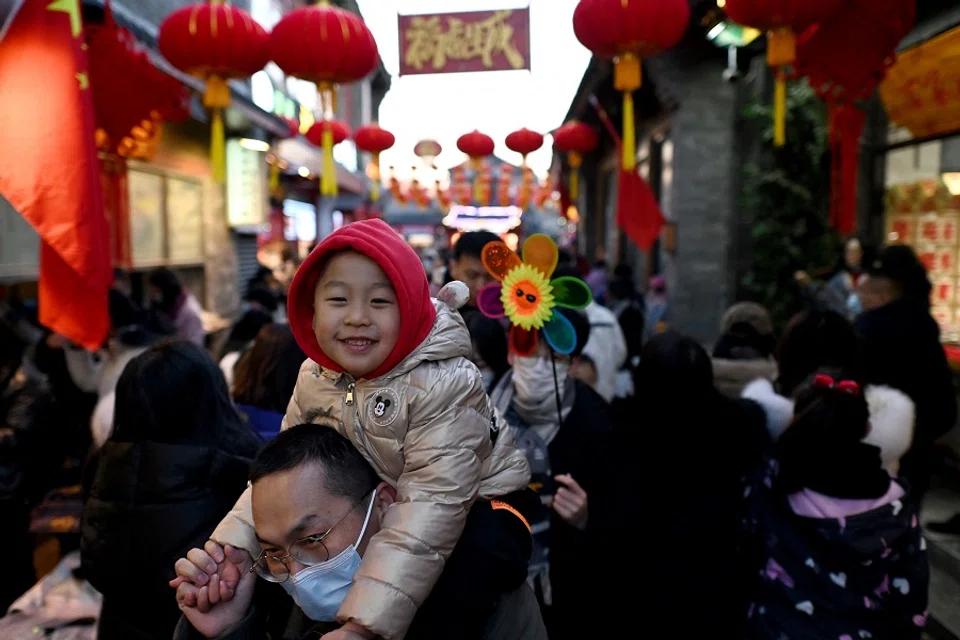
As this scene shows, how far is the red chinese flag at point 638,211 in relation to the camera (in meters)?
7.18

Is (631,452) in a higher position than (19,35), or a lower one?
lower

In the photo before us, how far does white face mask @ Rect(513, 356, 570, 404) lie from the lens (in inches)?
101

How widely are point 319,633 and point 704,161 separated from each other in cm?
974

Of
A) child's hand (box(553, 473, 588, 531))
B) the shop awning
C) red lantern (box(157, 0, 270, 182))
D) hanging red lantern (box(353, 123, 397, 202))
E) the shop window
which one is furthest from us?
hanging red lantern (box(353, 123, 397, 202))

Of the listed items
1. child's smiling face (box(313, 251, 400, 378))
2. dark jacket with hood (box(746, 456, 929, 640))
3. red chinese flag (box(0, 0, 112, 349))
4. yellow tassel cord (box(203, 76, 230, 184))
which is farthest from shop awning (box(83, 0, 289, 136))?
dark jacket with hood (box(746, 456, 929, 640))

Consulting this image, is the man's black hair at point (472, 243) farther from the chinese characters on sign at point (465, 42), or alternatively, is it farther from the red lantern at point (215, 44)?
the chinese characters on sign at point (465, 42)

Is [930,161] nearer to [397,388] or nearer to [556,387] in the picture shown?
[556,387]

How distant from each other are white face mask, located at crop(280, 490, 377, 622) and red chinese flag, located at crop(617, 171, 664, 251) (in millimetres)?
6236

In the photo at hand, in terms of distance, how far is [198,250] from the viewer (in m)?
10.4

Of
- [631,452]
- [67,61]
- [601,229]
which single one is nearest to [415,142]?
[601,229]

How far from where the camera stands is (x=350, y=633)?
1.25 metres

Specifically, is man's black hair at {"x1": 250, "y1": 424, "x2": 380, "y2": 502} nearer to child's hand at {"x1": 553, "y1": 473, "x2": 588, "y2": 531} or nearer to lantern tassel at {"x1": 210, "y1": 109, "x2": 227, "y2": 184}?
child's hand at {"x1": 553, "y1": 473, "x2": 588, "y2": 531}

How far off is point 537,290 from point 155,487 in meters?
1.28

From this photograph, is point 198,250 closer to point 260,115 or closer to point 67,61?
point 260,115
